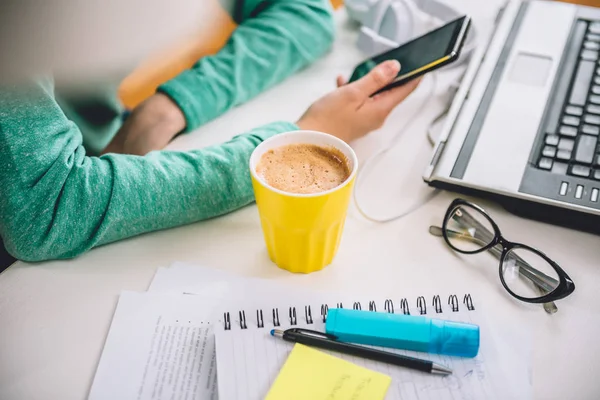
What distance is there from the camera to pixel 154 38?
0.30 metres

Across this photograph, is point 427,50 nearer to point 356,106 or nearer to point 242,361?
point 356,106

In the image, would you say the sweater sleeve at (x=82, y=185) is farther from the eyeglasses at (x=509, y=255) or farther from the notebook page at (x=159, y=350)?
the eyeglasses at (x=509, y=255)

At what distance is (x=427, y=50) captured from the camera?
0.66 m

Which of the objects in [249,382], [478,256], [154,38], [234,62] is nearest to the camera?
[154,38]

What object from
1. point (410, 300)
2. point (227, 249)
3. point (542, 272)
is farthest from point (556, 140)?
point (227, 249)

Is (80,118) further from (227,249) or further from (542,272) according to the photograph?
(542,272)

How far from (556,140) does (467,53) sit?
260 millimetres

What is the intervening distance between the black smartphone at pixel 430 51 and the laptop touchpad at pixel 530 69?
0.11 meters

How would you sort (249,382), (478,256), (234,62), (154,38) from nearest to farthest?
1. (154,38)
2. (249,382)
3. (478,256)
4. (234,62)

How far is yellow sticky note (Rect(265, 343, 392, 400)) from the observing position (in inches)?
16.3

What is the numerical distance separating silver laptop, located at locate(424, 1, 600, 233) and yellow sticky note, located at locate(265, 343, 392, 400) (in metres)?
0.25

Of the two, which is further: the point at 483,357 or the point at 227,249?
the point at 227,249

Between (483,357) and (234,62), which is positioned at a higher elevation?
(234,62)

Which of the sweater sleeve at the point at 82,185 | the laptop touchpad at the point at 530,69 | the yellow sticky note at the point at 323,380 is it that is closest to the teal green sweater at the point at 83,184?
the sweater sleeve at the point at 82,185
